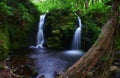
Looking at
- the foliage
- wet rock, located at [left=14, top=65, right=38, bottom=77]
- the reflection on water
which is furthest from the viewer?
the foliage

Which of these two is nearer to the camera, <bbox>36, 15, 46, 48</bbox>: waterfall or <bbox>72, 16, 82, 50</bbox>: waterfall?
<bbox>72, 16, 82, 50</bbox>: waterfall

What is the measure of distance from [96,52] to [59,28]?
12715 millimetres

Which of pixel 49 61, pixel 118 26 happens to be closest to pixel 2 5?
pixel 49 61

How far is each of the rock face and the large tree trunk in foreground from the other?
39.2ft

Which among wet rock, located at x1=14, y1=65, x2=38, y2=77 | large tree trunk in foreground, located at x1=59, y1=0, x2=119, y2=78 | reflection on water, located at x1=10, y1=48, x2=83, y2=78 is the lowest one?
reflection on water, located at x1=10, y1=48, x2=83, y2=78

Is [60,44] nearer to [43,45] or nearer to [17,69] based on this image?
[43,45]

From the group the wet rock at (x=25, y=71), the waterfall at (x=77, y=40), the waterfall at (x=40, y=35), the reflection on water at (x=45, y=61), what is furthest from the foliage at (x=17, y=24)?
the wet rock at (x=25, y=71)

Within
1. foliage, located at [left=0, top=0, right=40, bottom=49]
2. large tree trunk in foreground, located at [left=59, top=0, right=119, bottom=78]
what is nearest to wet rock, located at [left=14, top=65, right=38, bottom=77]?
foliage, located at [left=0, top=0, right=40, bottom=49]

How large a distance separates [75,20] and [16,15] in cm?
434

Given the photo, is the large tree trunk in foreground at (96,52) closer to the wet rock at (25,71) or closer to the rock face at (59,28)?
the wet rock at (25,71)

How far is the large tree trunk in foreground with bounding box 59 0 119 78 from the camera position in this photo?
65.4 inches

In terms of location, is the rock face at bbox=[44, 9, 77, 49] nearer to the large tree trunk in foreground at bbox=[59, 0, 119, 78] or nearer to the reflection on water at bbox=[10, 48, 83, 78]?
the reflection on water at bbox=[10, 48, 83, 78]

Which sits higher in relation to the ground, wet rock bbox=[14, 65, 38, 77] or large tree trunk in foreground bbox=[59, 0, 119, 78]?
large tree trunk in foreground bbox=[59, 0, 119, 78]

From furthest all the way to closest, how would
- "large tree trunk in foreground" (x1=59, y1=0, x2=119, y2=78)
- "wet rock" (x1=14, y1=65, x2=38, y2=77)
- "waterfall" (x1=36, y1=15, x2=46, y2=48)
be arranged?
"waterfall" (x1=36, y1=15, x2=46, y2=48) → "wet rock" (x1=14, y1=65, x2=38, y2=77) → "large tree trunk in foreground" (x1=59, y1=0, x2=119, y2=78)
